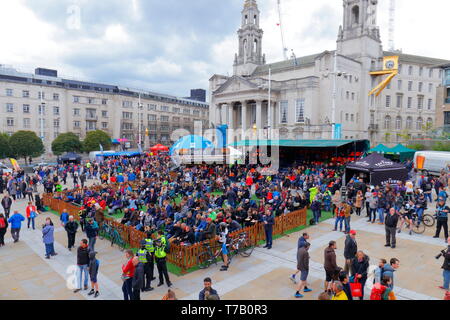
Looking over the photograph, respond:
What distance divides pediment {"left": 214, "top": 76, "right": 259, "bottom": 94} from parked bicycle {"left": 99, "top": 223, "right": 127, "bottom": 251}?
44.8m

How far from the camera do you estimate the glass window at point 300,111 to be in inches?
2183

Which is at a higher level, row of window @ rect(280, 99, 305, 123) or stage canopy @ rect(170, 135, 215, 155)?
row of window @ rect(280, 99, 305, 123)

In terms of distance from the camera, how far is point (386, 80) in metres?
55.2

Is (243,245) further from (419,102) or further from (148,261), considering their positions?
(419,102)

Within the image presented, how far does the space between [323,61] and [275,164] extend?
90.1ft

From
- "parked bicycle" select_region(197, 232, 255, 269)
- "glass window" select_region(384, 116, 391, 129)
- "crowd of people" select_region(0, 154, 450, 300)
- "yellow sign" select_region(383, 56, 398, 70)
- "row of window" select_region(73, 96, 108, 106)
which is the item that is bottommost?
"parked bicycle" select_region(197, 232, 255, 269)

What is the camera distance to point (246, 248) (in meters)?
13.0

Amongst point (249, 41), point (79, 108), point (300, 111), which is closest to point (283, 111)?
point (300, 111)

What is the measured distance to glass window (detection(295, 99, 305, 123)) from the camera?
182 ft

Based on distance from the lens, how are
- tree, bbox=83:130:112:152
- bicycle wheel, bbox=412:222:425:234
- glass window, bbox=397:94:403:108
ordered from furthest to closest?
Result: glass window, bbox=397:94:403:108 < tree, bbox=83:130:112:152 < bicycle wheel, bbox=412:222:425:234

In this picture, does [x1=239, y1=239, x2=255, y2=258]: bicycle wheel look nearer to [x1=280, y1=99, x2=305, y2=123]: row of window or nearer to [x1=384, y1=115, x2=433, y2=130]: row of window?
[x1=280, y1=99, x2=305, y2=123]: row of window

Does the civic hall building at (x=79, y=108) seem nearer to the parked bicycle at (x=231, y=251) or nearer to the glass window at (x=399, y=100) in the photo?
the parked bicycle at (x=231, y=251)

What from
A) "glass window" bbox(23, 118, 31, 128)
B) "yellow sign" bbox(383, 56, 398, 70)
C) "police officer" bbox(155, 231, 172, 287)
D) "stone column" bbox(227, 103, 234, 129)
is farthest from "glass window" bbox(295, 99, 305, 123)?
"glass window" bbox(23, 118, 31, 128)
